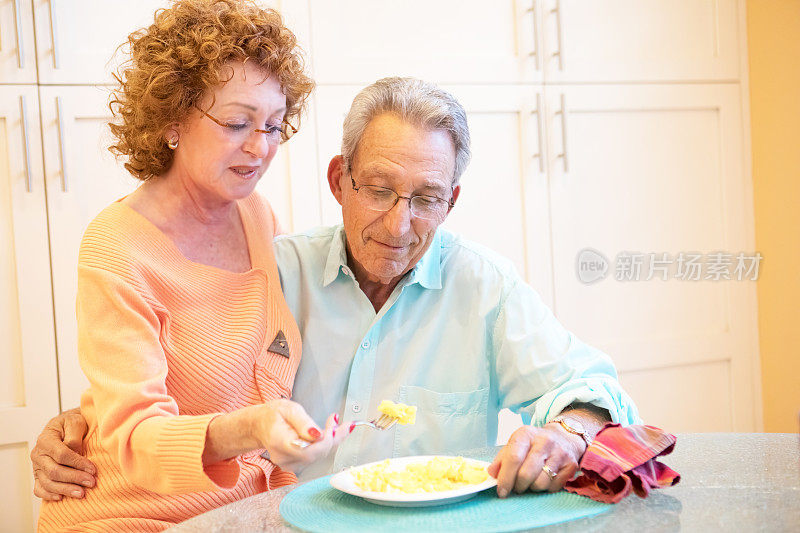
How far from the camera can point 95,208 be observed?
241cm

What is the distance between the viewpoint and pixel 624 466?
1072 mm

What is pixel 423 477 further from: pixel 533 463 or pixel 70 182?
pixel 70 182

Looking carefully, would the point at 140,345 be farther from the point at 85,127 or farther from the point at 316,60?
the point at 316,60

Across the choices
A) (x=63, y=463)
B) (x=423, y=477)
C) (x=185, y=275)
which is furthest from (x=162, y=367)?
(x=423, y=477)

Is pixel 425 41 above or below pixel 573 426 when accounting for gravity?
above

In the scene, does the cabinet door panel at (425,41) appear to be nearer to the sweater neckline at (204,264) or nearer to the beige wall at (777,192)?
the beige wall at (777,192)

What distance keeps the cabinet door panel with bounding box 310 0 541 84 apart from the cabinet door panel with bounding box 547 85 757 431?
229 millimetres

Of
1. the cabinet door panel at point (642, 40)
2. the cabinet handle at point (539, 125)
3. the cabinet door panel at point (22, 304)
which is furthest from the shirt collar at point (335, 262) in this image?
the cabinet door panel at point (642, 40)

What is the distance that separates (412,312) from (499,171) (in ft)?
4.44

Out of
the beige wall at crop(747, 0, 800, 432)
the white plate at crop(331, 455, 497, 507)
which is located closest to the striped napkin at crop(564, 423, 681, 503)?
the white plate at crop(331, 455, 497, 507)

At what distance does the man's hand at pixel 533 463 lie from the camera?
1109mm

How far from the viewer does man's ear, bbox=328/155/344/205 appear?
5.32 feet

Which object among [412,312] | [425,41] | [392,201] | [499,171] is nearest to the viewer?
[392,201]

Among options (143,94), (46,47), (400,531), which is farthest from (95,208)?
(400,531)
